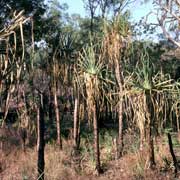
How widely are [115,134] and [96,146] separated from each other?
24.7 ft

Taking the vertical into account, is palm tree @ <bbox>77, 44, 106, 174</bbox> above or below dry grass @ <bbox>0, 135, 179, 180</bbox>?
above

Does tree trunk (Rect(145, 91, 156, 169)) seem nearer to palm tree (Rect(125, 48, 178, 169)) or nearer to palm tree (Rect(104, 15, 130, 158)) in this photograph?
palm tree (Rect(125, 48, 178, 169))

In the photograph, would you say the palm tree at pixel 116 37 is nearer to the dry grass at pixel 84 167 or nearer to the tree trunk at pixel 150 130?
the dry grass at pixel 84 167

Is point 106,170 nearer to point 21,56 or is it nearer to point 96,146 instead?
point 96,146

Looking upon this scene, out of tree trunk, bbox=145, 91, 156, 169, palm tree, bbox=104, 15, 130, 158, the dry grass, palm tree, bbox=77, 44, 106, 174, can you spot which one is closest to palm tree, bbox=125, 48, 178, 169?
tree trunk, bbox=145, 91, 156, 169

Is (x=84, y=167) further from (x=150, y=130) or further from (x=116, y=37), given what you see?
(x=116, y=37)

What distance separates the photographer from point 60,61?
64.1 feet

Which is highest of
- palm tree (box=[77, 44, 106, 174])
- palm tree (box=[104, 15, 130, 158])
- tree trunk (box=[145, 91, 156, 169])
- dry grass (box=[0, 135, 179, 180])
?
palm tree (box=[104, 15, 130, 158])

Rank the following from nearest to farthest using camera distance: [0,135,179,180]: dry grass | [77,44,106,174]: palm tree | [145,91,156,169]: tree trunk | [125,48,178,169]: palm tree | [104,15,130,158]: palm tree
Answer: [125,48,178,169]: palm tree → [145,91,156,169]: tree trunk → [0,135,179,180]: dry grass → [77,44,106,174]: palm tree → [104,15,130,158]: palm tree

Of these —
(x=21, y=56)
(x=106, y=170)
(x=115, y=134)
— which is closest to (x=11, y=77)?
(x=21, y=56)

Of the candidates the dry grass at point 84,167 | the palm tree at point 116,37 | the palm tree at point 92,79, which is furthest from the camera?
the palm tree at point 116,37

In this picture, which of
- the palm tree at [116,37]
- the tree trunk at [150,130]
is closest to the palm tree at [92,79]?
the palm tree at [116,37]

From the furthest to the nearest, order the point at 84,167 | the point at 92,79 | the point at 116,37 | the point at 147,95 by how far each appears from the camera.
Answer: the point at 116,37, the point at 84,167, the point at 92,79, the point at 147,95

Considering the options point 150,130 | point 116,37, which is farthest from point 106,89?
point 150,130
